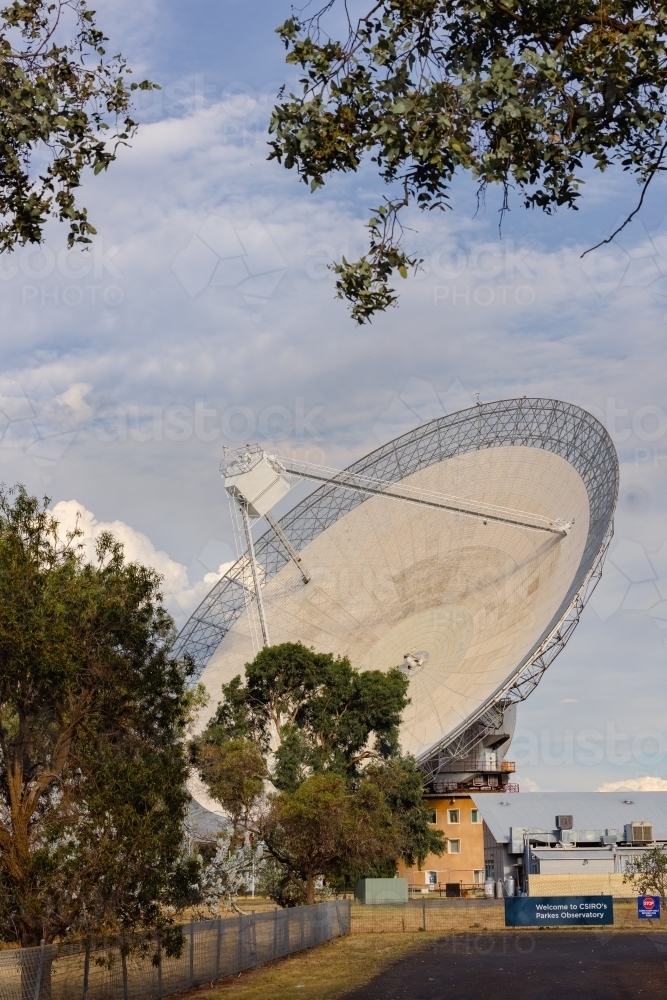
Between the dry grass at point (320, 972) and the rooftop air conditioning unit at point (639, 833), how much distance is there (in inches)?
1259

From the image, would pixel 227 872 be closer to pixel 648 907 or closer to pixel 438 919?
pixel 438 919

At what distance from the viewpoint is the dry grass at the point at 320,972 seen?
22438 millimetres

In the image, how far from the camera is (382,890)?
54.3 meters

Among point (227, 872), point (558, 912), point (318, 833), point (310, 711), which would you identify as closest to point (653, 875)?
point (558, 912)

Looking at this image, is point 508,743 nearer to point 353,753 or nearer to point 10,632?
point 353,753

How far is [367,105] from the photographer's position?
34.2 feet

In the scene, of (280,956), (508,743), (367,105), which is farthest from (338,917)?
(367,105)

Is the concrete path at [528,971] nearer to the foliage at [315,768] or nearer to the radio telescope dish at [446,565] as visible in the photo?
the foliage at [315,768]

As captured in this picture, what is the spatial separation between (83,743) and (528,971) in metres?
13.1

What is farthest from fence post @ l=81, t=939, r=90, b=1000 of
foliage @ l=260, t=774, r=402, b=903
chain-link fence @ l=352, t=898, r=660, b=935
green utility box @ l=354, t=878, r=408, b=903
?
green utility box @ l=354, t=878, r=408, b=903

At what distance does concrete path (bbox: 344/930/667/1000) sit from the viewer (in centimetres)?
2133

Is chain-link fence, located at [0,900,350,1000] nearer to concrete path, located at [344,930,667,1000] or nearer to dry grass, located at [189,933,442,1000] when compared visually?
dry grass, located at [189,933,442,1000]

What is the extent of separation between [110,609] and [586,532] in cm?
2922

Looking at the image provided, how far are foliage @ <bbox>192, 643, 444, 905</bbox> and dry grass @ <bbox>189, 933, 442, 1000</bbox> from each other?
13.3 feet
